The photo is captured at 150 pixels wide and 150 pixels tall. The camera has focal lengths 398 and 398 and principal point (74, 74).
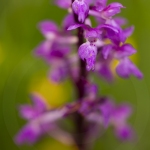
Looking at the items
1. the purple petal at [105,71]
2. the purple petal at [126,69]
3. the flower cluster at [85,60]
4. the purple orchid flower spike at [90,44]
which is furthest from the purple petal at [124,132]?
the purple orchid flower spike at [90,44]

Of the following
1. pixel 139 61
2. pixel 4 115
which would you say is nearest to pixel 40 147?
pixel 4 115

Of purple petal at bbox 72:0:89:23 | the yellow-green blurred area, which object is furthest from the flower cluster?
the yellow-green blurred area

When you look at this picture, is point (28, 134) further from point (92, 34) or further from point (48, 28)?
point (92, 34)

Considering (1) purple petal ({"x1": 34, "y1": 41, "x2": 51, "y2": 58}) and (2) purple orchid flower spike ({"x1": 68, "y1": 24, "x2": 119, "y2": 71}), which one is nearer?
(2) purple orchid flower spike ({"x1": 68, "y1": 24, "x2": 119, "y2": 71})

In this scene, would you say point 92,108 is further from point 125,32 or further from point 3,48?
point 3,48

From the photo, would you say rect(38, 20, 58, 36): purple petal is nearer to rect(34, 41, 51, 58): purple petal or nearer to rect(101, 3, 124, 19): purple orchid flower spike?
rect(34, 41, 51, 58): purple petal

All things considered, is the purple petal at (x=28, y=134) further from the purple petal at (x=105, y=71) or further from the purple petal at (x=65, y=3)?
the purple petal at (x=65, y=3)

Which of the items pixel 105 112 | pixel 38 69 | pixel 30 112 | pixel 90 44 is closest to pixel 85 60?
pixel 90 44

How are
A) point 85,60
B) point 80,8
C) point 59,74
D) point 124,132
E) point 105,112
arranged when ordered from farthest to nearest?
point 124,132, point 59,74, point 105,112, point 85,60, point 80,8
